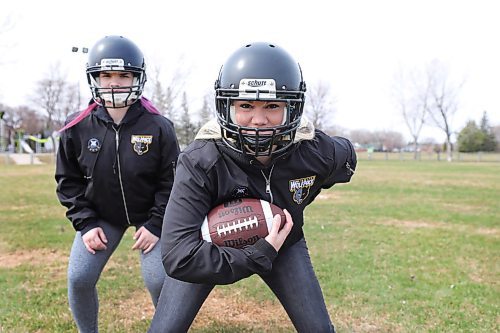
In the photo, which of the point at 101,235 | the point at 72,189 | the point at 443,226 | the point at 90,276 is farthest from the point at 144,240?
the point at 443,226

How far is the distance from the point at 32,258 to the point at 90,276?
434cm

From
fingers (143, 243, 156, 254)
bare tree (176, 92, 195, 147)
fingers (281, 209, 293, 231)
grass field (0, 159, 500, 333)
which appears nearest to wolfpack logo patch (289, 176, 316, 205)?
fingers (281, 209, 293, 231)

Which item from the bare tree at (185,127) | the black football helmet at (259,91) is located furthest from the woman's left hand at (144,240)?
the bare tree at (185,127)

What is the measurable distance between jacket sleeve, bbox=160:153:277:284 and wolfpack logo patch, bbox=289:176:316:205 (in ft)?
1.49

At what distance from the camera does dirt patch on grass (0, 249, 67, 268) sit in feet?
22.5

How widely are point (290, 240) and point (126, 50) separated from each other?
185cm

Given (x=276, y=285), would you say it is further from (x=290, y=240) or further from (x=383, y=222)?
(x=383, y=222)

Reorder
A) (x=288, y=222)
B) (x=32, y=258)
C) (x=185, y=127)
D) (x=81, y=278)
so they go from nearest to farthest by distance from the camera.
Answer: (x=288, y=222) < (x=81, y=278) < (x=32, y=258) < (x=185, y=127)

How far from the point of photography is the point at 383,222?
34.4ft

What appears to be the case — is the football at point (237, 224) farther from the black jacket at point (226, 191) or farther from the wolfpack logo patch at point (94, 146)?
the wolfpack logo patch at point (94, 146)

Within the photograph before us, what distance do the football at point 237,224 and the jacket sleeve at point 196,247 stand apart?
0.06 metres

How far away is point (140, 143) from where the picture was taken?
3.47 meters

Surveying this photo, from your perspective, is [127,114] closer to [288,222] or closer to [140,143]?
[140,143]

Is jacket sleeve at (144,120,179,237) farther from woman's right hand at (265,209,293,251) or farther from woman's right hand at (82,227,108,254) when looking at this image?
woman's right hand at (265,209,293,251)
